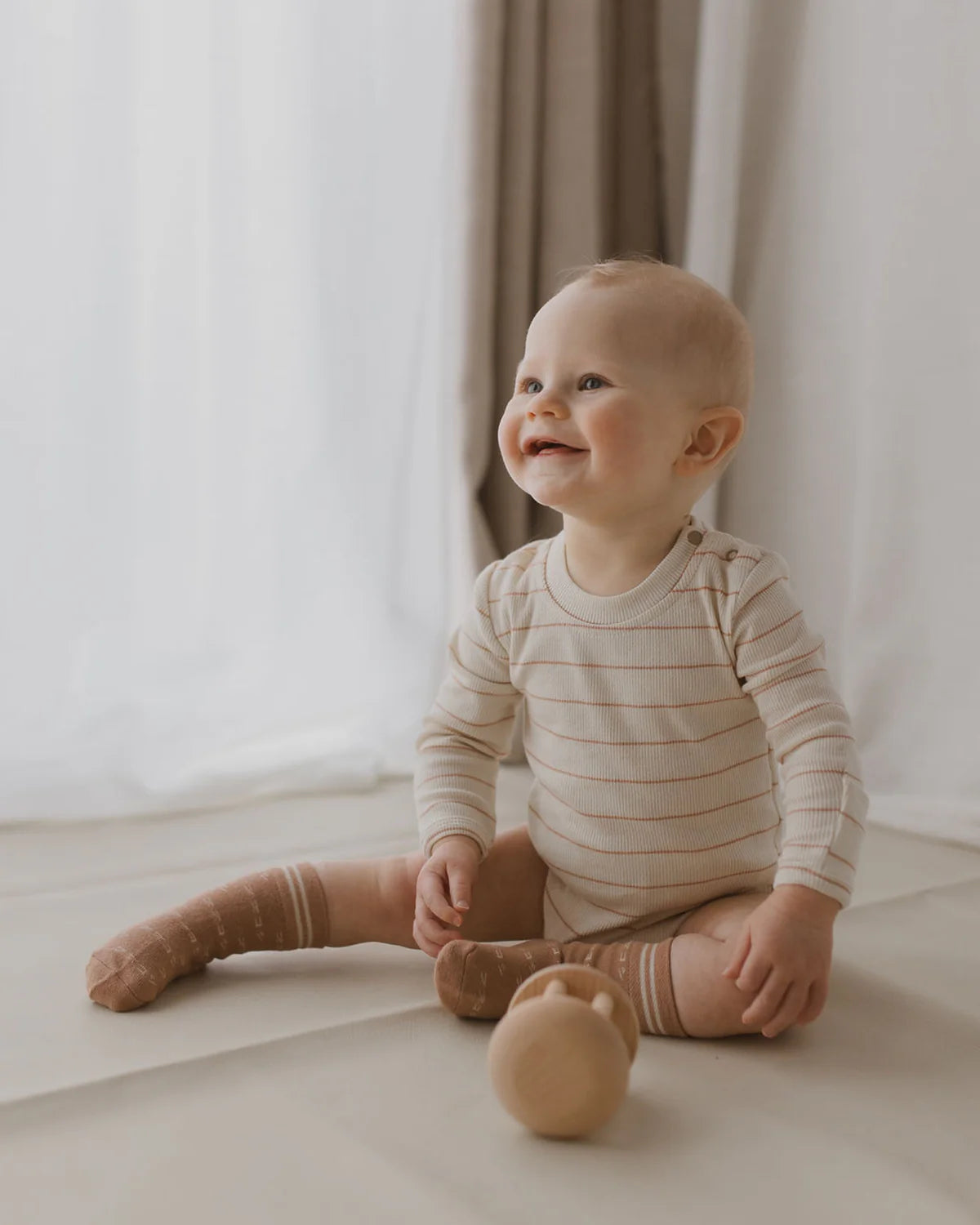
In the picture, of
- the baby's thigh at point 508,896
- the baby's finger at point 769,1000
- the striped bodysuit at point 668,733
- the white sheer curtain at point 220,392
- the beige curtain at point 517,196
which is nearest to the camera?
the baby's finger at point 769,1000

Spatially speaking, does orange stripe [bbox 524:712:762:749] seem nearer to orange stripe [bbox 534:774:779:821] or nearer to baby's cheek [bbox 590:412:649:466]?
orange stripe [bbox 534:774:779:821]

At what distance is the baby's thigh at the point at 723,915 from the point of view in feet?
3.25

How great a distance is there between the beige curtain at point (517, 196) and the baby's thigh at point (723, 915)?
87 cm

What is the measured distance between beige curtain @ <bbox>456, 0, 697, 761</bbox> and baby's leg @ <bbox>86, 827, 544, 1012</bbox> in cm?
79

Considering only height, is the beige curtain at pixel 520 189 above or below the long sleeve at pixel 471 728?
above

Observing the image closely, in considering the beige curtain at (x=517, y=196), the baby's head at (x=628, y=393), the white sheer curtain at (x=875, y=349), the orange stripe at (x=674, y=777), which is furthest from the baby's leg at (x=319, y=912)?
the beige curtain at (x=517, y=196)

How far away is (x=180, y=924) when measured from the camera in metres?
1.04

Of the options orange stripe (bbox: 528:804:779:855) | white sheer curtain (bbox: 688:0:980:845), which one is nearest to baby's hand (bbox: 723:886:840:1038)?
orange stripe (bbox: 528:804:779:855)

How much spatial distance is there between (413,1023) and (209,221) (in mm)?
1123

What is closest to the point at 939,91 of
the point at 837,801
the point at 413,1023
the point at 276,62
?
the point at 276,62

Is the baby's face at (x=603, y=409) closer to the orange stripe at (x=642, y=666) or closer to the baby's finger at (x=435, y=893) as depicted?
the orange stripe at (x=642, y=666)

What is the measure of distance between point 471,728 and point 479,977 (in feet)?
0.79

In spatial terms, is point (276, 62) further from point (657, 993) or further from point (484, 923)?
point (657, 993)

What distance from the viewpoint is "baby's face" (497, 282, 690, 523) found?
101 cm
